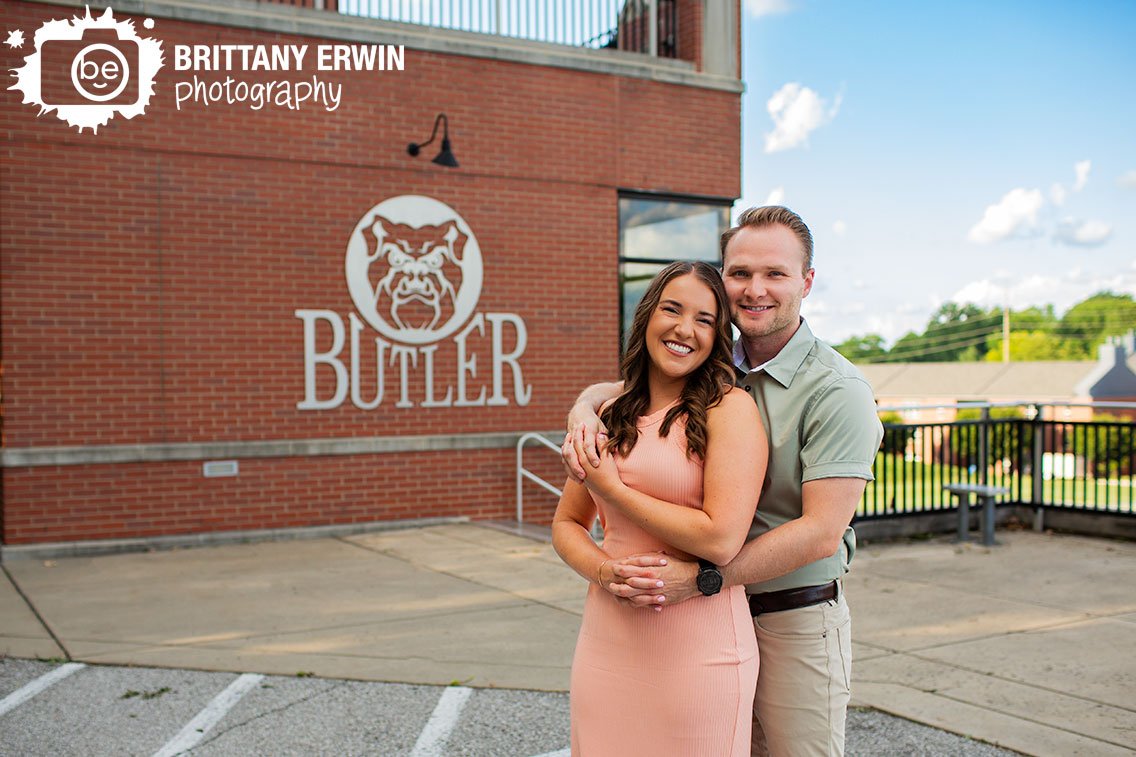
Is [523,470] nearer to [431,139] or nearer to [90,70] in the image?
[431,139]

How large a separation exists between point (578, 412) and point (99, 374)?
7857 millimetres

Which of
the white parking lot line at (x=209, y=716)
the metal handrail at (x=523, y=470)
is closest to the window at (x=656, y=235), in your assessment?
the metal handrail at (x=523, y=470)

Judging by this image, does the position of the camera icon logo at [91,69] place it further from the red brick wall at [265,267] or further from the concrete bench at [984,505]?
the concrete bench at [984,505]

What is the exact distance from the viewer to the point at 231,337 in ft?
31.9

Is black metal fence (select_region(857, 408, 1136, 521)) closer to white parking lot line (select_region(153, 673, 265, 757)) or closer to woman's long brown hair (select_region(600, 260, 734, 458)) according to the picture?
white parking lot line (select_region(153, 673, 265, 757))

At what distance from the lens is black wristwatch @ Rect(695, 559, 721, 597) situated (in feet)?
7.63

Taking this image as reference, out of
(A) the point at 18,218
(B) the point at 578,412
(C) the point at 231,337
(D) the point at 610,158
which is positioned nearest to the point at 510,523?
(C) the point at 231,337

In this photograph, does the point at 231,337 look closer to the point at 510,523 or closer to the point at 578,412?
the point at 510,523

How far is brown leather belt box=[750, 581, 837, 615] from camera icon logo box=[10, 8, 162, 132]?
852 centimetres

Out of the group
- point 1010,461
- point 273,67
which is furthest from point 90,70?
point 1010,461

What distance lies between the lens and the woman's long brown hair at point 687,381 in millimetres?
2381

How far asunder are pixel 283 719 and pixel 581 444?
3056 mm

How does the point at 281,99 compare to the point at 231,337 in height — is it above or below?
above

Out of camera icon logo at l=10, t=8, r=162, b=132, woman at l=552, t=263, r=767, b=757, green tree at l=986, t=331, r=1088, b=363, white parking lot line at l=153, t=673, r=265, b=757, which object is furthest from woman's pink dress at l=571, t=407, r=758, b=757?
green tree at l=986, t=331, r=1088, b=363
